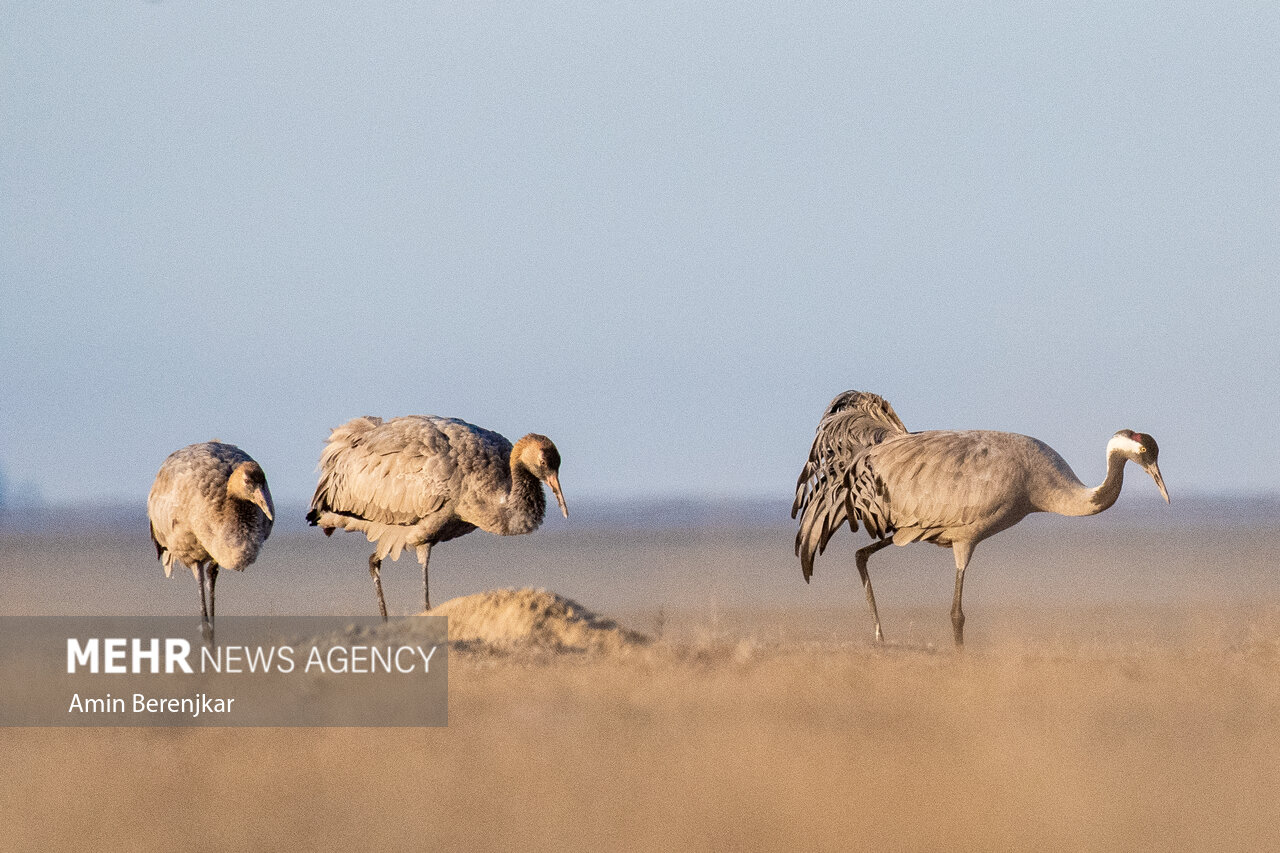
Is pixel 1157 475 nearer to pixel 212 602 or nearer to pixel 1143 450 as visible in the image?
pixel 1143 450

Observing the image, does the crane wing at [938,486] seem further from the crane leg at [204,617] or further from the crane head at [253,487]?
the crane leg at [204,617]

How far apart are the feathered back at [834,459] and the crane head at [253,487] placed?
448cm

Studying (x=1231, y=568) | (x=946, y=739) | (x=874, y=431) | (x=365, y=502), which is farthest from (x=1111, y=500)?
(x=1231, y=568)

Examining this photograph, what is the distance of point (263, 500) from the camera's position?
42.6 feet

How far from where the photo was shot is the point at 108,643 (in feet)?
40.8

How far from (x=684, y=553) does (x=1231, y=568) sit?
13457mm

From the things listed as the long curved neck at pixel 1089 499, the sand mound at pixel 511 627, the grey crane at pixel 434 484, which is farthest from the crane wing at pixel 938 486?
the grey crane at pixel 434 484

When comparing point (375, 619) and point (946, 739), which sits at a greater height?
point (375, 619)

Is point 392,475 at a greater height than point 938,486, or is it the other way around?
point 392,475

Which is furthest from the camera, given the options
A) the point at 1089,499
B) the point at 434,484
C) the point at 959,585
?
the point at 434,484

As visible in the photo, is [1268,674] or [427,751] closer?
[427,751]

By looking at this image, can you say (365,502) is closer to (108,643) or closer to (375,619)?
(375,619)

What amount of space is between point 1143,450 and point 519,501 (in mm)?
5328

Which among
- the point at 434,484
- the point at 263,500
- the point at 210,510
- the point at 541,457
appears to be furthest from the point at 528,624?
the point at 210,510
